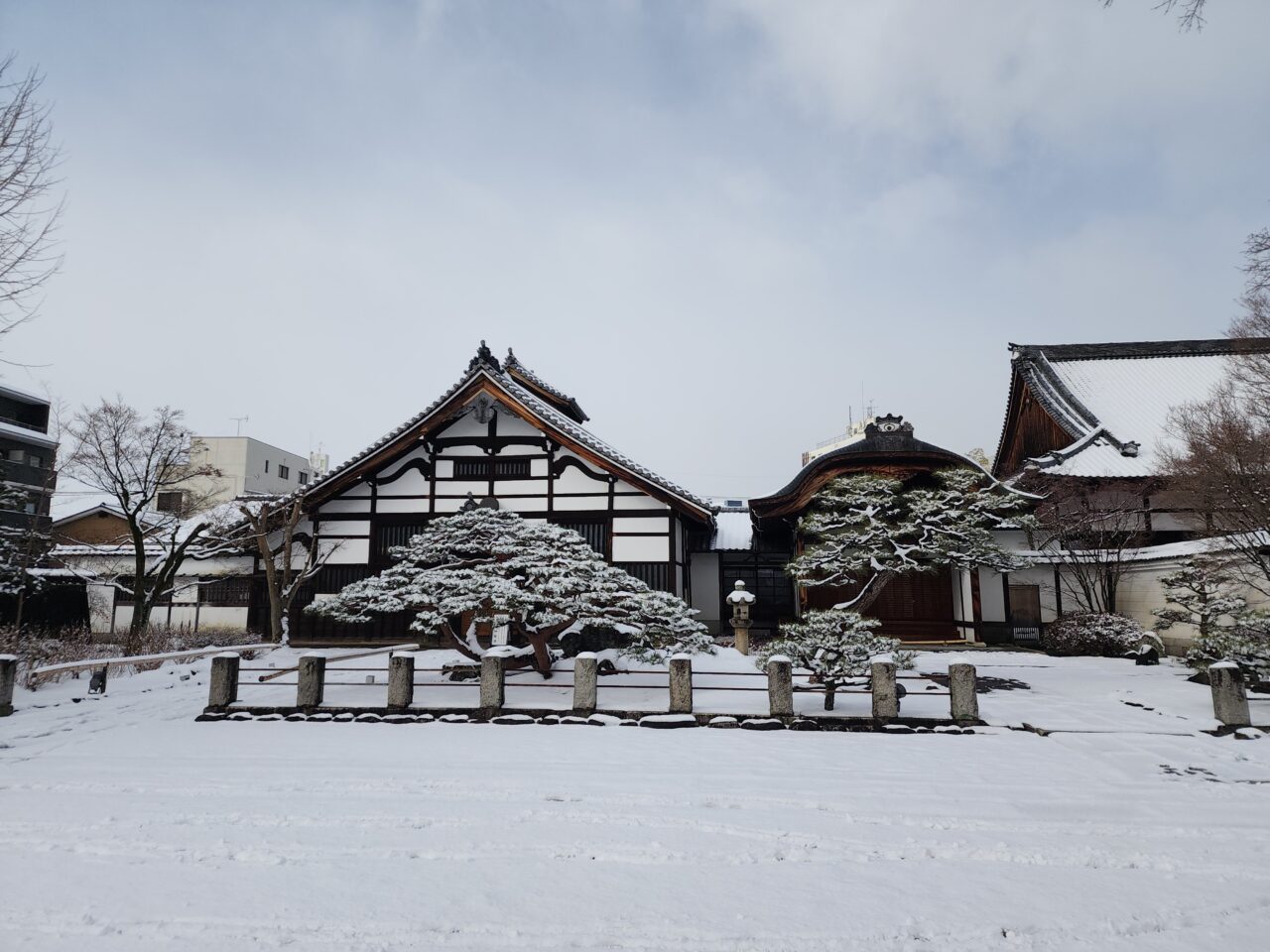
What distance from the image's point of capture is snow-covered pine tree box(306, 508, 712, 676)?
1180cm

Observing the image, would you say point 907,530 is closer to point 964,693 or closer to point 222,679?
point 964,693

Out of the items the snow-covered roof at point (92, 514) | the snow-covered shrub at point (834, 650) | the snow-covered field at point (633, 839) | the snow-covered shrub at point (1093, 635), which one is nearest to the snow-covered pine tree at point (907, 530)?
the snow-covered shrub at point (1093, 635)

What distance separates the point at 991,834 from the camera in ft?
18.9

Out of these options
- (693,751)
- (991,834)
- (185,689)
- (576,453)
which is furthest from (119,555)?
(991,834)

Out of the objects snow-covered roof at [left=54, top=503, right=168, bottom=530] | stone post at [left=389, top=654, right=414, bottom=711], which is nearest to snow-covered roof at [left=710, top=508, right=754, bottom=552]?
stone post at [left=389, top=654, right=414, bottom=711]

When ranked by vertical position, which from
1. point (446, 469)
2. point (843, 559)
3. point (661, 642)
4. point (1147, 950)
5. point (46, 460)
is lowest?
point (1147, 950)

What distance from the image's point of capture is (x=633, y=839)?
5.67 metres

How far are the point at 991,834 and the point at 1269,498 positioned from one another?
37.5 feet

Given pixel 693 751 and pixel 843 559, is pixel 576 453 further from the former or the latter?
pixel 693 751

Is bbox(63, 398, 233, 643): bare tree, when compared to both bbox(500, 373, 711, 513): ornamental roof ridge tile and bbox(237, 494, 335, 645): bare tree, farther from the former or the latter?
bbox(500, 373, 711, 513): ornamental roof ridge tile

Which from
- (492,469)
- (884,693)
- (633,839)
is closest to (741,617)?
(492,469)

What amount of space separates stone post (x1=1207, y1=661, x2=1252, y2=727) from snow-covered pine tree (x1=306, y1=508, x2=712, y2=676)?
22.7 ft

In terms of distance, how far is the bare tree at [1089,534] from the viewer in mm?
18141

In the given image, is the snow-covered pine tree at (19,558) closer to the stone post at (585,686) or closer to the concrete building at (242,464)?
the stone post at (585,686)
